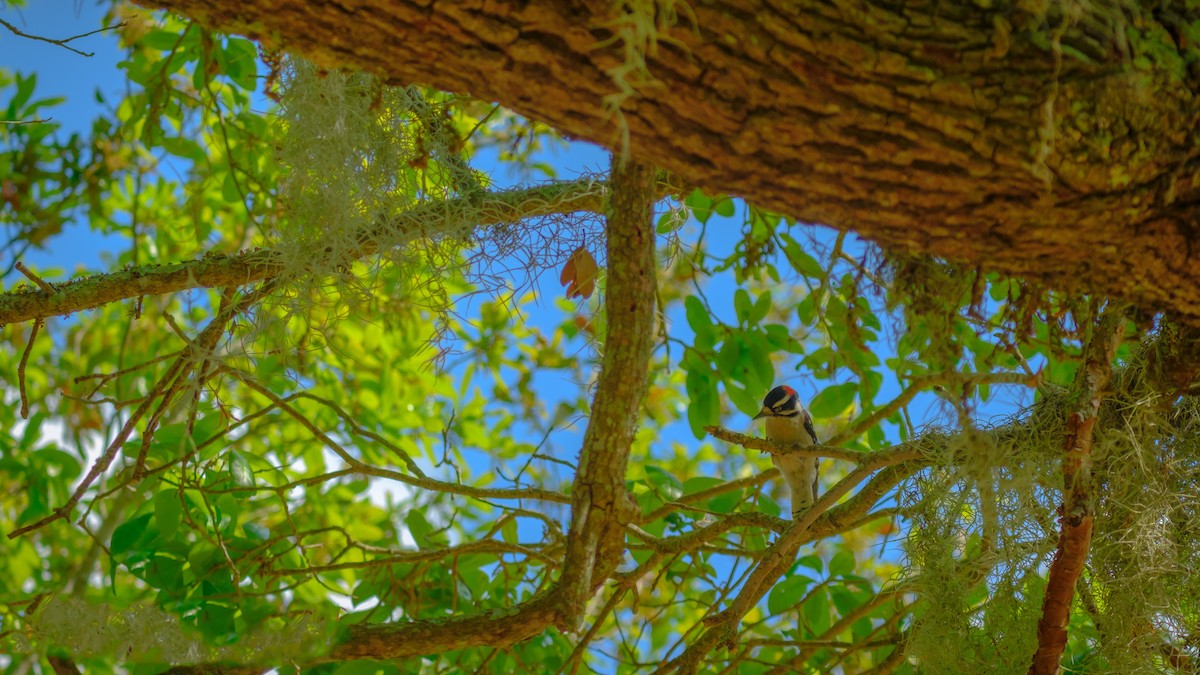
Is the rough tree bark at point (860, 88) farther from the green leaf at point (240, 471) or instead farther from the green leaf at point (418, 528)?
the green leaf at point (418, 528)

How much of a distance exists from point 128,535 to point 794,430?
2.52m

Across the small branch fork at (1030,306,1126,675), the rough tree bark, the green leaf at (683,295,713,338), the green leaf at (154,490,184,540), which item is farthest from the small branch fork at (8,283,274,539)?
the small branch fork at (1030,306,1126,675)

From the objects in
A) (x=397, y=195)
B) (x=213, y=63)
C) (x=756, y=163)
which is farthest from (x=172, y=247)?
(x=756, y=163)

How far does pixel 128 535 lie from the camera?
266 cm

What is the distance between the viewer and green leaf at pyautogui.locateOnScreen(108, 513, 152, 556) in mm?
2631

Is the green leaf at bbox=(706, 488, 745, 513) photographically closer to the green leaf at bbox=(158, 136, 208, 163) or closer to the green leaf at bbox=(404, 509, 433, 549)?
the green leaf at bbox=(404, 509, 433, 549)

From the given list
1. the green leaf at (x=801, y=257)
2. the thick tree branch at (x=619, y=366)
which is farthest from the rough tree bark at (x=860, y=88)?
the green leaf at (x=801, y=257)

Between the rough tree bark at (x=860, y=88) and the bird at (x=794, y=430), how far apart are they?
2.47 metres

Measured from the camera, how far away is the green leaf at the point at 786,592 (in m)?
2.80

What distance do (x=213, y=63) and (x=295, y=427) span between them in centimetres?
222

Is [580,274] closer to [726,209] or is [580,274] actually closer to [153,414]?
[726,209]

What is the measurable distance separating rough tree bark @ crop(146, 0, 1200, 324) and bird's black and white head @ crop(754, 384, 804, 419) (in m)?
2.46

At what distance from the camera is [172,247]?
4.69m

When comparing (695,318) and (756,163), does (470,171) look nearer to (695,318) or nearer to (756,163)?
(695,318)
